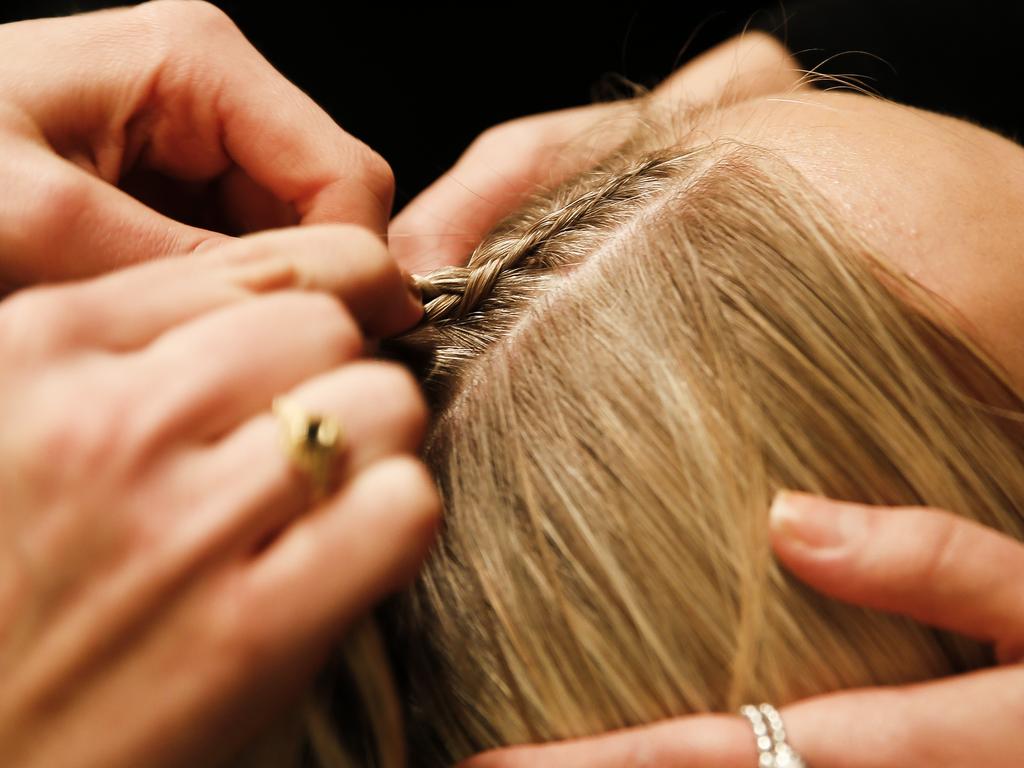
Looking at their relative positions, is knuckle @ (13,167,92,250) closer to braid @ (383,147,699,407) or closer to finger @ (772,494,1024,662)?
braid @ (383,147,699,407)

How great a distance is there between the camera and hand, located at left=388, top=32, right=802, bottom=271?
1.02 m

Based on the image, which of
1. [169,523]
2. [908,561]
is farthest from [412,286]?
[908,561]

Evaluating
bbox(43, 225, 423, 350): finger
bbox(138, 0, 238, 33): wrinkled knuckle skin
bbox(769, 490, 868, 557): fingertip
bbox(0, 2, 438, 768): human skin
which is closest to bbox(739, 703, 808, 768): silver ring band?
bbox(769, 490, 868, 557): fingertip

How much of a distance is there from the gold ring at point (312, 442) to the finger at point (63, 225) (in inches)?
11.4

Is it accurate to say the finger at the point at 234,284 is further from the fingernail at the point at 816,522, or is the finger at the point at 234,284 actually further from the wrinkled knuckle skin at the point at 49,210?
the fingernail at the point at 816,522

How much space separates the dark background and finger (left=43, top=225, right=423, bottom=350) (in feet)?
2.74

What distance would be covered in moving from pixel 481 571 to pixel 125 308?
309 mm

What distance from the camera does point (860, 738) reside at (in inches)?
20.2

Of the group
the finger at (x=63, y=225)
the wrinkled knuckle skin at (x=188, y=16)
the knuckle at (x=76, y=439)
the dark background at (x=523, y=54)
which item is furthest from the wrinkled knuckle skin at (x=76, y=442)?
the dark background at (x=523, y=54)

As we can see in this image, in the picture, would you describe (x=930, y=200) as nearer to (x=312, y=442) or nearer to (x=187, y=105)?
(x=312, y=442)

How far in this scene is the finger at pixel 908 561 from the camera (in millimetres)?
513

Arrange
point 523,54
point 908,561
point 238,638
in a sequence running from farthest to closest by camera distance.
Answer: point 523,54
point 908,561
point 238,638

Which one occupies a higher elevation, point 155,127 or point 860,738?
point 155,127

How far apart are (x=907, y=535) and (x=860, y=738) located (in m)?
0.14
